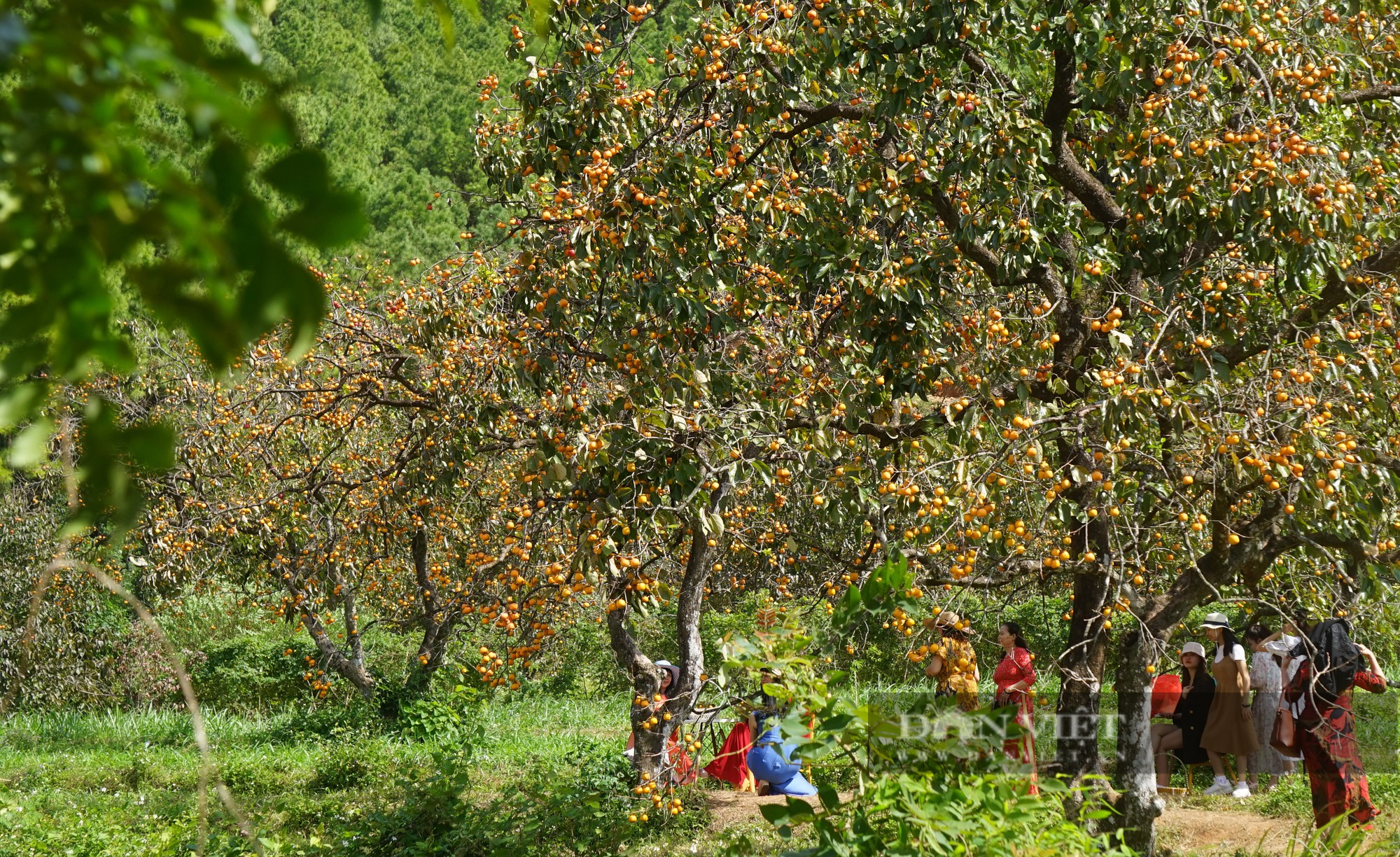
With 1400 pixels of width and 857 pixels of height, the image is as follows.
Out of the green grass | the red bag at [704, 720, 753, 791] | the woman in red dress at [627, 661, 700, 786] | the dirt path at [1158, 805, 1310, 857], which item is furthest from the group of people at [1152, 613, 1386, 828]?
the green grass

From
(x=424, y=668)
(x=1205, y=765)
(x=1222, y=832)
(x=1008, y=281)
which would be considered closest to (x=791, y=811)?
(x=1008, y=281)

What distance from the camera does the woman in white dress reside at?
7.34 m

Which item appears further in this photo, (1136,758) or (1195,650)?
(1195,650)

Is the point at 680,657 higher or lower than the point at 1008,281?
lower

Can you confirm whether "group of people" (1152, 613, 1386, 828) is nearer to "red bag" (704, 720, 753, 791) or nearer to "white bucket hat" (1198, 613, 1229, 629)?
"white bucket hat" (1198, 613, 1229, 629)

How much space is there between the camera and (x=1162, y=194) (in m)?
4.16

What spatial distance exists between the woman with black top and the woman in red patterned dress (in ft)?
4.78

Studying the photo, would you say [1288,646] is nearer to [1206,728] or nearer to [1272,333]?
[1206,728]

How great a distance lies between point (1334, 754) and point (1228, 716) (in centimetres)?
179

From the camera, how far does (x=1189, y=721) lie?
7.47 meters

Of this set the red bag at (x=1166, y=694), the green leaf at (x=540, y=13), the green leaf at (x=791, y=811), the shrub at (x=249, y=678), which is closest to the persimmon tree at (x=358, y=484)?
the green leaf at (x=791, y=811)

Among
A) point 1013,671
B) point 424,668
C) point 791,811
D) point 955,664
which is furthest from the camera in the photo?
point 424,668

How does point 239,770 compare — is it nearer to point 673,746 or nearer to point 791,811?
point 673,746

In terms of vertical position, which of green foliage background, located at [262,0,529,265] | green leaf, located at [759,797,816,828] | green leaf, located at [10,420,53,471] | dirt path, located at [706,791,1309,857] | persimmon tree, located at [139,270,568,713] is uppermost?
green foliage background, located at [262,0,529,265]
